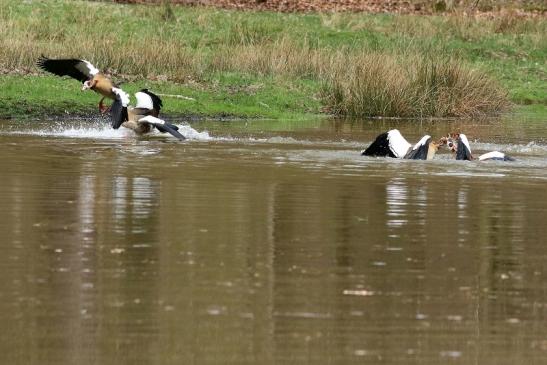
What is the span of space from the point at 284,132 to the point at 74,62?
11.8 ft

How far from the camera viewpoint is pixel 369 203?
14461mm

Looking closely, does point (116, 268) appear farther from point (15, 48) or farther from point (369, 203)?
point (15, 48)

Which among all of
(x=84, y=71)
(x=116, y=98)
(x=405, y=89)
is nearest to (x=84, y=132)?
(x=116, y=98)

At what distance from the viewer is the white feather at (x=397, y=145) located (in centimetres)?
1973

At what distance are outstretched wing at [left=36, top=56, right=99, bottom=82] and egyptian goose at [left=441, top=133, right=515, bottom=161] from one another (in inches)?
253

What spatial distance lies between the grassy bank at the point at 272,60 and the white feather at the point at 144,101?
3701 millimetres

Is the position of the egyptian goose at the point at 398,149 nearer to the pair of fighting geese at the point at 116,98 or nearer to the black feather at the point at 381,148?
the black feather at the point at 381,148

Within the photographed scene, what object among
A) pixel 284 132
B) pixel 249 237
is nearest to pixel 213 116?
pixel 284 132

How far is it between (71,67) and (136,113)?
1248 mm

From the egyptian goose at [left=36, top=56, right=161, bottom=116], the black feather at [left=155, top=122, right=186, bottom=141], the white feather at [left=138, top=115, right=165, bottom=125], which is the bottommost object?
the black feather at [left=155, top=122, right=186, bottom=141]

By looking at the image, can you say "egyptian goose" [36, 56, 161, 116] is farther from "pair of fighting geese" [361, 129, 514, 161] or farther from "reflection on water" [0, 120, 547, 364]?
"pair of fighting geese" [361, 129, 514, 161]

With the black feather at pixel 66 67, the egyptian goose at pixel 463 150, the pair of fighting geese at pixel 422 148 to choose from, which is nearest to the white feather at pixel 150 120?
the black feather at pixel 66 67

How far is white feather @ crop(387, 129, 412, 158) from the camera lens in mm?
19734

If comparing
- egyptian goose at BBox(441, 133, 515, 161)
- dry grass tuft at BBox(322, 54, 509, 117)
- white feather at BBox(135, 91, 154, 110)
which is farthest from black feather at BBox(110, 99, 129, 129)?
dry grass tuft at BBox(322, 54, 509, 117)
